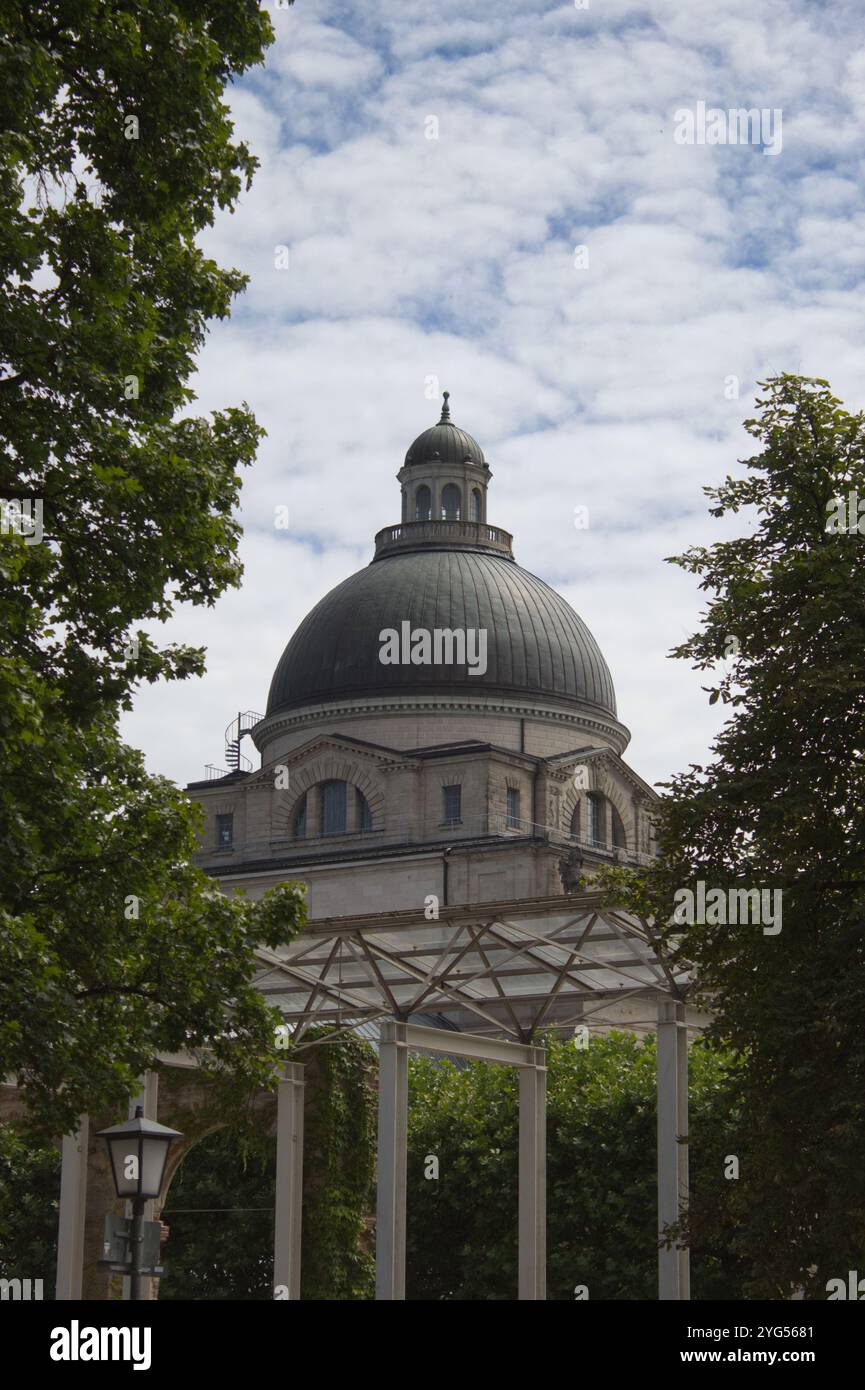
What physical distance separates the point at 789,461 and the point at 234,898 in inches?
296

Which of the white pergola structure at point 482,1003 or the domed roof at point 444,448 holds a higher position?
the domed roof at point 444,448

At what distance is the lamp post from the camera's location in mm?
14930

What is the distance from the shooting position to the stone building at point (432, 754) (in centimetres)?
7206

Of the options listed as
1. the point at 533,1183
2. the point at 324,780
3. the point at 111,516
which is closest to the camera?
the point at 111,516

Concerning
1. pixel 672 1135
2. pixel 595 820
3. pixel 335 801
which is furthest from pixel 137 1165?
pixel 595 820

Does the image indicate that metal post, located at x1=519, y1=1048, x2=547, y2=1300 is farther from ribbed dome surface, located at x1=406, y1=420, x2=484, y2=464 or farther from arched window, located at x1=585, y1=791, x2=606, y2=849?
ribbed dome surface, located at x1=406, y1=420, x2=484, y2=464

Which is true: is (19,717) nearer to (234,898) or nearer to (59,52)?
(234,898)

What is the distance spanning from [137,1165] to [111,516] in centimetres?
501

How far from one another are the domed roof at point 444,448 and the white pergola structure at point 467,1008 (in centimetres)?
5786

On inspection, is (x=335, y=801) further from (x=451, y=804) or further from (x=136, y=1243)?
(x=136, y=1243)

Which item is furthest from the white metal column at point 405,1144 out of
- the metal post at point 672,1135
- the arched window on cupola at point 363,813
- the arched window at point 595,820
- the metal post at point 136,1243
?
the arched window at point 595,820

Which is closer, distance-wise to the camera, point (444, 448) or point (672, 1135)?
point (672, 1135)

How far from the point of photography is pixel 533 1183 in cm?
2945

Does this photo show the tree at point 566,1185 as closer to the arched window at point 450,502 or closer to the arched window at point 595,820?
the arched window at point 595,820
